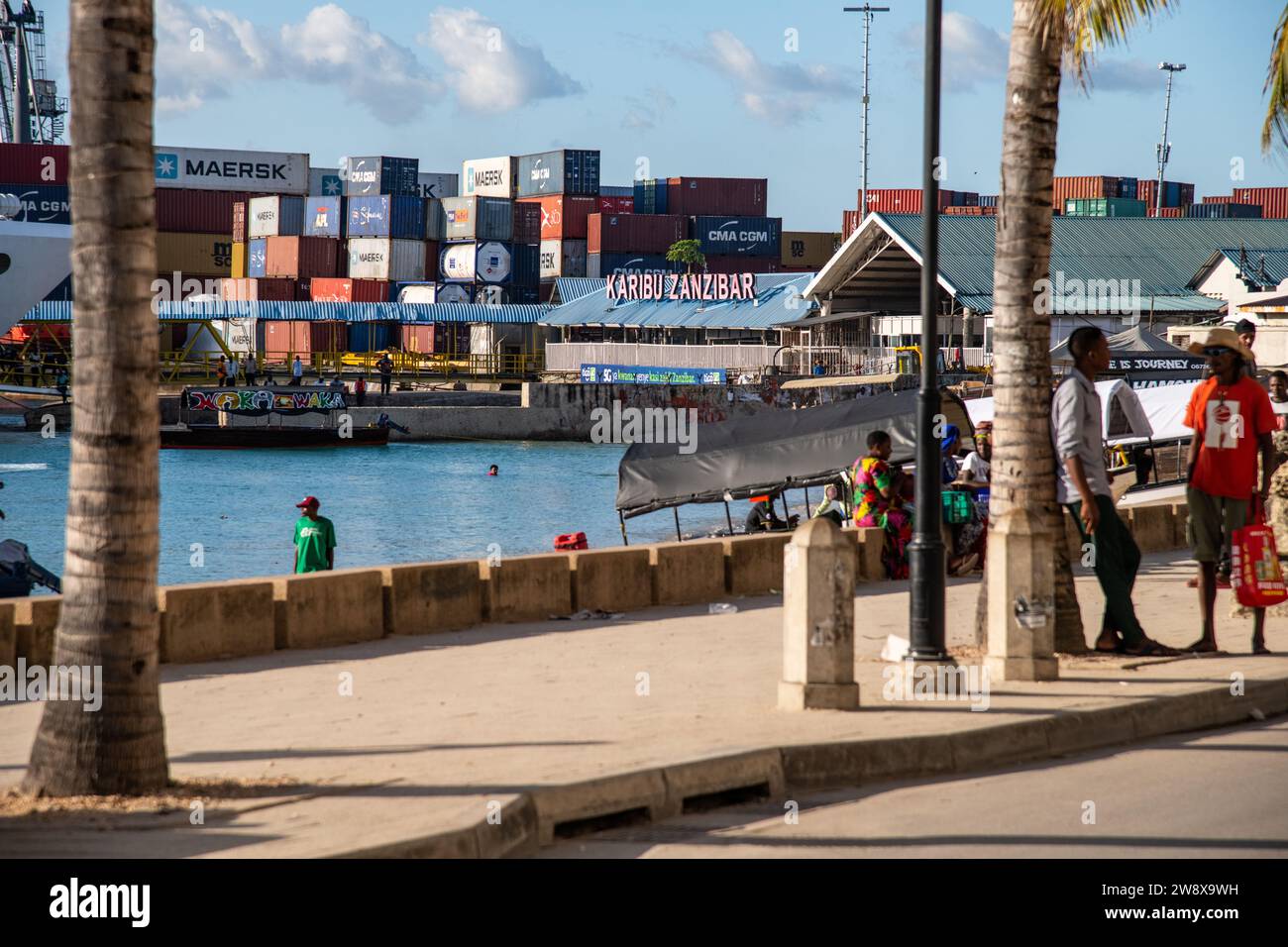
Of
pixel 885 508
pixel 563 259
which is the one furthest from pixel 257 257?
pixel 885 508

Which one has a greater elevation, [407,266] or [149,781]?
[407,266]

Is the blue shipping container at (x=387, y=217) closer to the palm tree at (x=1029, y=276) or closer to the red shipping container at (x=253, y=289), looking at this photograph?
the red shipping container at (x=253, y=289)

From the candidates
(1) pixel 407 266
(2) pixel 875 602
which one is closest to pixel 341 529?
(2) pixel 875 602

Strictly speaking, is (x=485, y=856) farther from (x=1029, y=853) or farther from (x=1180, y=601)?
(x=1180, y=601)

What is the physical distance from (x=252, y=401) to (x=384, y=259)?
3934cm

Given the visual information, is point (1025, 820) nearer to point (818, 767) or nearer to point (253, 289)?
point (818, 767)

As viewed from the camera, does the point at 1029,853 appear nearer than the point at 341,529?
Yes

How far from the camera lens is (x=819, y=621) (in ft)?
29.6

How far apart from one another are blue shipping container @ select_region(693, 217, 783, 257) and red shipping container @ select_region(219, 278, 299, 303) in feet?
93.3

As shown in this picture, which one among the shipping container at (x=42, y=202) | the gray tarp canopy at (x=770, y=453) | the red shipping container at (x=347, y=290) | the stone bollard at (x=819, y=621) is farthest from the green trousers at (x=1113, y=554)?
the red shipping container at (x=347, y=290)

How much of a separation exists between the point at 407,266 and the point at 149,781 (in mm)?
105451

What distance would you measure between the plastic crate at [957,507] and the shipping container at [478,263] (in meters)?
92.9

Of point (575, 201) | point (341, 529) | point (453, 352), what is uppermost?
point (575, 201)
